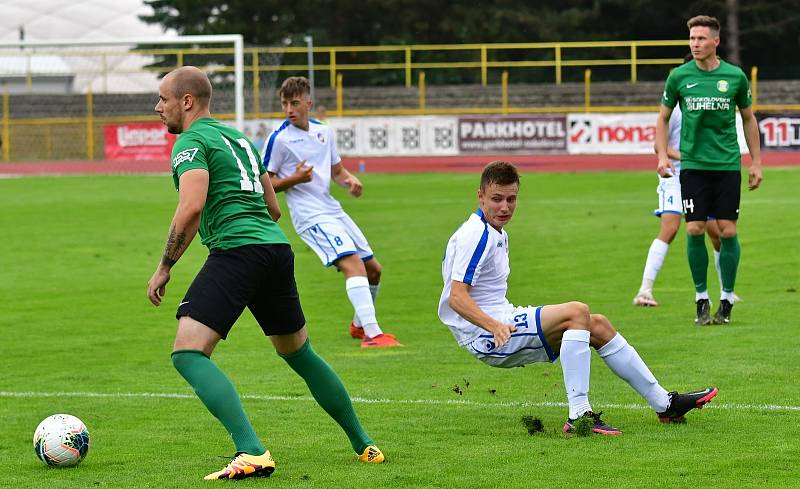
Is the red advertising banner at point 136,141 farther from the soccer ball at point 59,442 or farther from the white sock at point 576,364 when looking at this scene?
the white sock at point 576,364

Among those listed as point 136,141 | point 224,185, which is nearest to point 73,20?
point 136,141

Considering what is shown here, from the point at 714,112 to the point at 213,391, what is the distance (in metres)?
6.05

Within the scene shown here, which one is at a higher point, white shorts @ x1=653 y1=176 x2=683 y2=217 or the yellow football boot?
white shorts @ x1=653 y1=176 x2=683 y2=217

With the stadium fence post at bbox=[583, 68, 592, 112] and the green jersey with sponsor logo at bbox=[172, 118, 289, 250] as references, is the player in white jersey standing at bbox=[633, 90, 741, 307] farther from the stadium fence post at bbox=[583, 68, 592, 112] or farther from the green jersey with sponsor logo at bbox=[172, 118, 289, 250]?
the stadium fence post at bbox=[583, 68, 592, 112]

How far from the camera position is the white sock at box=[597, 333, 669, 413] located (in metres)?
6.73

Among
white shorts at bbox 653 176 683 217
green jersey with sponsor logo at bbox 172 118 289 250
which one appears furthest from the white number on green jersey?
white shorts at bbox 653 176 683 217

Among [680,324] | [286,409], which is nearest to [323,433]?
[286,409]

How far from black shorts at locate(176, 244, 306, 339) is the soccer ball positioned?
936 mm

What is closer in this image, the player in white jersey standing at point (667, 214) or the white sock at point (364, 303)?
the white sock at point (364, 303)

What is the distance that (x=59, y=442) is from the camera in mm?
6379

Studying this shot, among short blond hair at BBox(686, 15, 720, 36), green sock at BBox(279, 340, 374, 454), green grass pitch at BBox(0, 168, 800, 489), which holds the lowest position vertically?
green grass pitch at BBox(0, 168, 800, 489)

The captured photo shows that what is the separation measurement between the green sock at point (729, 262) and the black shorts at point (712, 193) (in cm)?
29

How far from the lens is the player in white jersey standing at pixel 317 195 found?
10398 millimetres

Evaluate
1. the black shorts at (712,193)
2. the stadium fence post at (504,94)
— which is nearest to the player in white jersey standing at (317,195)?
the black shorts at (712,193)
